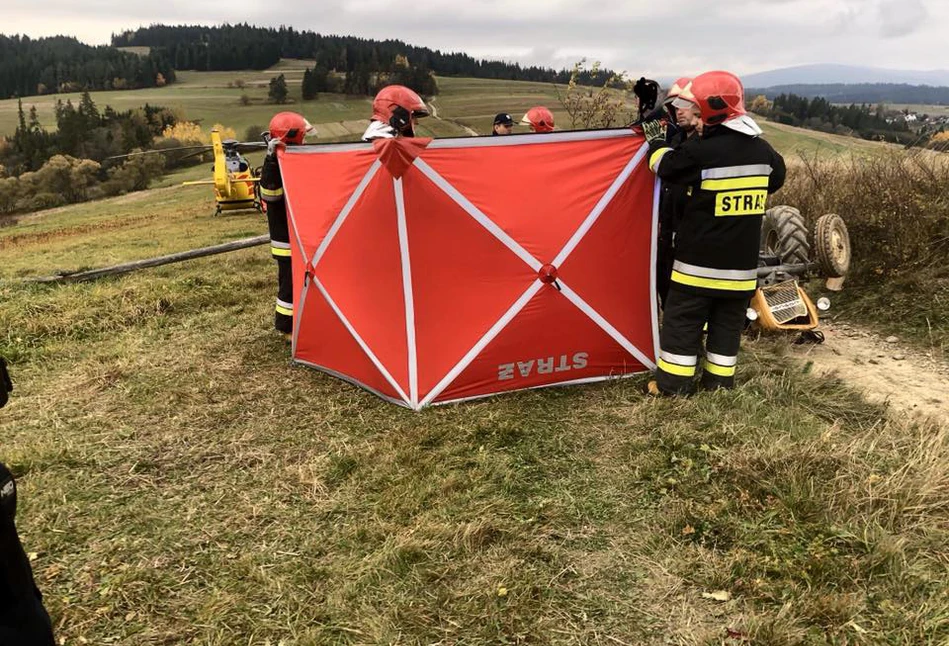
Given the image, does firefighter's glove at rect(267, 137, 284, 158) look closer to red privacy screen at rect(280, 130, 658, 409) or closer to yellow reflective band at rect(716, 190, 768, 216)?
red privacy screen at rect(280, 130, 658, 409)

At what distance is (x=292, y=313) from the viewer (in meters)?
6.14

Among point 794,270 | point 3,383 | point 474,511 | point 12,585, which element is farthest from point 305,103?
point 12,585

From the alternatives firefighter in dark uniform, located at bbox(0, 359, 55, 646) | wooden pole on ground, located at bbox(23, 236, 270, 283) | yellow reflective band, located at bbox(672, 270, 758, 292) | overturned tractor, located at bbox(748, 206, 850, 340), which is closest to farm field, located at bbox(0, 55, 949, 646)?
overturned tractor, located at bbox(748, 206, 850, 340)

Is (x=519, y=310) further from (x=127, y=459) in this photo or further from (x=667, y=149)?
(x=127, y=459)

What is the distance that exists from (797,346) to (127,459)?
19.6 ft

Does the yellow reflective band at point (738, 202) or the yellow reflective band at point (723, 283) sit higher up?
the yellow reflective band at point (738, 202)

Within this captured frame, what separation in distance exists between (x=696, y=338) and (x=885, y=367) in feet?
7.92

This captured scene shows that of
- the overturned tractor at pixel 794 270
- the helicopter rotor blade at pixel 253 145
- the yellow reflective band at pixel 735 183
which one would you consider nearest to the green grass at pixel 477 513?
the overturned tractor at pixel 794 270

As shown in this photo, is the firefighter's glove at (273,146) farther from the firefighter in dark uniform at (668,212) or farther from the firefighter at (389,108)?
the firefighter in dark uniform at (668,212)

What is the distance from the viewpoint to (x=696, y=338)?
4445 millimetres

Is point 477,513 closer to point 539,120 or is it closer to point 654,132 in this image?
A: point 654,132

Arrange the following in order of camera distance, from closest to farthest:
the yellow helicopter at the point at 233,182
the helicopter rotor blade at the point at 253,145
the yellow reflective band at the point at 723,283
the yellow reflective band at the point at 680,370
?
the yellow reflective band at the point at 723,283 → the yellow reflective band at the point at 680,370 → the helicopter rotor blade at the point at 253,145 → the yellow helicopter at the point at 233,182

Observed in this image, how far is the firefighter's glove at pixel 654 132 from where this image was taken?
4.60m

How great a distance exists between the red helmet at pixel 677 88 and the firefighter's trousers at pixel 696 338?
137 centimetres
